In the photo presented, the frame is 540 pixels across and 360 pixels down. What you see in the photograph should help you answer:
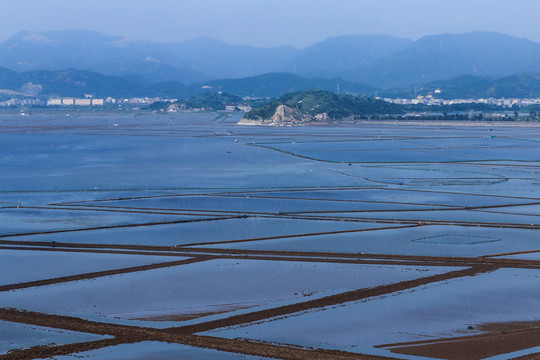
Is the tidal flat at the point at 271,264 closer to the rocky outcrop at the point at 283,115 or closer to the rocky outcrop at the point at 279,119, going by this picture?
the rocky outcrop at the point at 279,119

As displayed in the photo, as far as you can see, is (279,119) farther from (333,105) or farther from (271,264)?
(271,264)

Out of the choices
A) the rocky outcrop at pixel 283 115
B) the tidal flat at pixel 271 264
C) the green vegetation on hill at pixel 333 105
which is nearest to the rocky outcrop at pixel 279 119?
the rocky outcrop at pixel 283 115

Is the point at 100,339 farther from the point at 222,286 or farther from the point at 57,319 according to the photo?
the point at 222,286

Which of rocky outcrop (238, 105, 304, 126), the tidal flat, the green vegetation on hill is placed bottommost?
the tidal flat

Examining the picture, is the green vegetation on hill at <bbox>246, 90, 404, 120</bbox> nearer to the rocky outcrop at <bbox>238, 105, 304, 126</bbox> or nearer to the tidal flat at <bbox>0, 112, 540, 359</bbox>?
the rocky outcrop at <bbox>238, 105, 304, 126</bbox>

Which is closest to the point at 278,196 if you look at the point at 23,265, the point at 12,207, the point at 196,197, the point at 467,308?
the point at 196,197

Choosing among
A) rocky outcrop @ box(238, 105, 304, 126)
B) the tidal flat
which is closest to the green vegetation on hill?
rocky outcrop @ box(238, 105, 304, 126)
